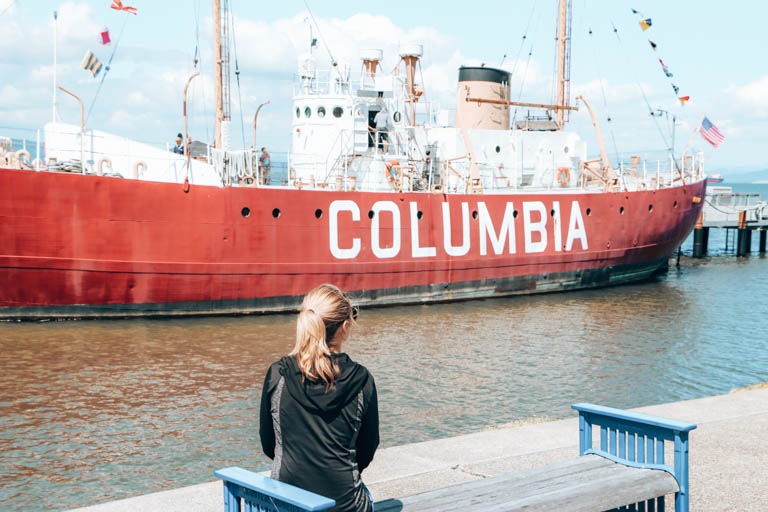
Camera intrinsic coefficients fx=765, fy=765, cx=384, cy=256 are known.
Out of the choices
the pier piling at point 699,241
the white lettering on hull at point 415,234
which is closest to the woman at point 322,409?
the white lettering on hull at point 415,234

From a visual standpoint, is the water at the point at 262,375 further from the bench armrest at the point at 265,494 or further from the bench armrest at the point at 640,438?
the bench armrest at the point at 640,438

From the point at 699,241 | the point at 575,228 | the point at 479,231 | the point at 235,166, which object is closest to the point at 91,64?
the point at 235,166

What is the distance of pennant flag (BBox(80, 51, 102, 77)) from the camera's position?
17453 mm

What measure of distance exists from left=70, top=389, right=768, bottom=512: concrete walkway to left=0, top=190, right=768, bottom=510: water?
8.58 feet

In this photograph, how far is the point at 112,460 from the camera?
28.3ft

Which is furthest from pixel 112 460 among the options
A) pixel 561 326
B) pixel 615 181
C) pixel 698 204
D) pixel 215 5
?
pixel 698 204

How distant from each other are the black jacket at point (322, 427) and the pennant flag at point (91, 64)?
16.1 meters

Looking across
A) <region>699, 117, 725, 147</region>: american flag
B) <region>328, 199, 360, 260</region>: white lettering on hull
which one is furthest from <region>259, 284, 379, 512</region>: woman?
<region>699, 117, 725, 147</region>: american flag

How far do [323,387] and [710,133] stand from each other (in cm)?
2704

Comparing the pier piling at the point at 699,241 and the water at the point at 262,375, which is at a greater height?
the pier piling at the point at 699,241

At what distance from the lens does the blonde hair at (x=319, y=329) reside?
Answer: 321 cm

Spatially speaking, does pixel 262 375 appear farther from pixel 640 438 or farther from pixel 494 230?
pixel 494 230

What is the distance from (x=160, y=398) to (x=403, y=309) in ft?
32.2

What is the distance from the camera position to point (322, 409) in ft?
10.8
